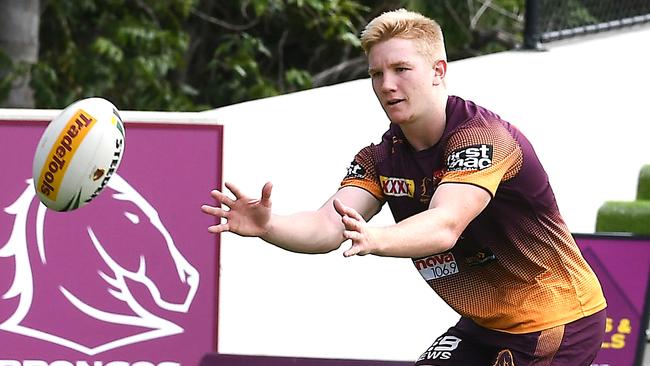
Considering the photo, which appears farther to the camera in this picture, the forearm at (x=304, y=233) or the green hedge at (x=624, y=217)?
the green hedge at (x=624, y=217)

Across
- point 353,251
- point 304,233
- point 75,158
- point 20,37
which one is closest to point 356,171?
point 304,233

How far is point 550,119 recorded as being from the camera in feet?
24.5

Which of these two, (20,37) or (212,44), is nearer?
(20,37)

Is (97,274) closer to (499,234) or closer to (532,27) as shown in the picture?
(499,234)

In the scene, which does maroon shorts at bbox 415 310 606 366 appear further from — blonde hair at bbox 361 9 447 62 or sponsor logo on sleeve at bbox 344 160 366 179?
blonde hair at bbox 361 9 447 62

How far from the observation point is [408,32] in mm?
4043

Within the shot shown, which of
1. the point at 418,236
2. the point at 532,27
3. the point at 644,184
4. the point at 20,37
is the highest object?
the point at 418,236

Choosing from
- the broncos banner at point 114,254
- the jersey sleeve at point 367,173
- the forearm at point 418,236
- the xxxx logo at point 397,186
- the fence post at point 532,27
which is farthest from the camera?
the fence post at point 532,27

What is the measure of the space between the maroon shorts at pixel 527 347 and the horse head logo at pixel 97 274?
6.68ft

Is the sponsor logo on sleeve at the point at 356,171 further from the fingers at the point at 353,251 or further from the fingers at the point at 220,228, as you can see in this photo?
the fingers at the point at 353,251

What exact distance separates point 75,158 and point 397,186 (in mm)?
1240

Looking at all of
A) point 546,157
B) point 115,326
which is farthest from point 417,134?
point 546,157

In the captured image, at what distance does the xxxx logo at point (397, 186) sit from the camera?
424 cm

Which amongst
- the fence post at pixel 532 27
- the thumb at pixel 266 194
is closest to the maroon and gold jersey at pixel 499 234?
the thumb at pixel 266 194
